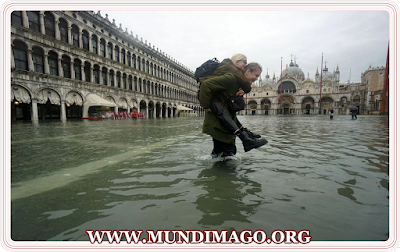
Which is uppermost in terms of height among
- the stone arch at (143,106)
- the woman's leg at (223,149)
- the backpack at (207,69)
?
the stone arch at (143,106)

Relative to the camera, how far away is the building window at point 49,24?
18.9 meters

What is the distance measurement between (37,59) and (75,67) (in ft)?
13.8

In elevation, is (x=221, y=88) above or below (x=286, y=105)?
below

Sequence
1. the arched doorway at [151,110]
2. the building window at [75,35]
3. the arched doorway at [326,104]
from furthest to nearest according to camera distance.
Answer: the arched doorway at [326,104] → the arched doorway at [151,110] → the building window at [75,35]

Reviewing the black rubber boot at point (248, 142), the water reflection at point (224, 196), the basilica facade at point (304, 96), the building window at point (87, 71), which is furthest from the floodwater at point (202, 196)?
the basilica facade at point (304, 96)

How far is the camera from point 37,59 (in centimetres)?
1812

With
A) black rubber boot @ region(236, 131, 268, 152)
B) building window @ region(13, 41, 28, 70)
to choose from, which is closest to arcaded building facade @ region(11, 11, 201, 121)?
building window @ region(13, 41, 28, 70)

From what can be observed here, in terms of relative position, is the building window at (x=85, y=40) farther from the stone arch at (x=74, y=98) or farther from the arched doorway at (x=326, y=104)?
the arched doorway at (x=326, y=104)

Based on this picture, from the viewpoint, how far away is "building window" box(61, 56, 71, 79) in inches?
814

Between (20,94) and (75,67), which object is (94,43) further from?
(20,94)

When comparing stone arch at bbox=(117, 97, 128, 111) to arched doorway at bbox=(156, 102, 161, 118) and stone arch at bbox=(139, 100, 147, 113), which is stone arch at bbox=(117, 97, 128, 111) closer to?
stone arch at bbox=(139, 100, 147, 113)

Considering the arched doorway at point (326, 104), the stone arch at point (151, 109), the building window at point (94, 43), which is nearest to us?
A: the building window at point (94, 43)

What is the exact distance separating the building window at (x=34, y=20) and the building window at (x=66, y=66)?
3285mm

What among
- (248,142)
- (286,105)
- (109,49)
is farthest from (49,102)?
(286,105)
